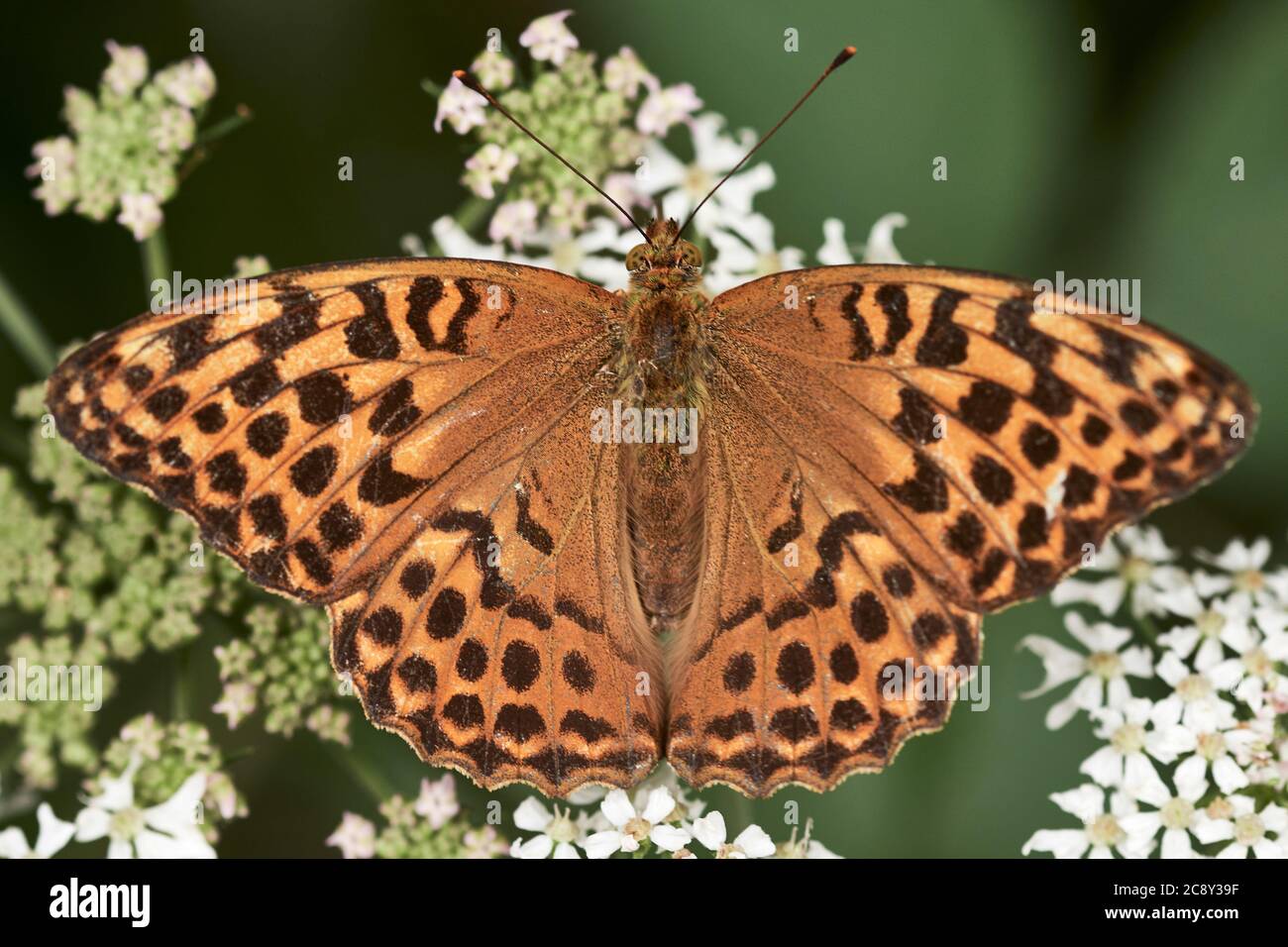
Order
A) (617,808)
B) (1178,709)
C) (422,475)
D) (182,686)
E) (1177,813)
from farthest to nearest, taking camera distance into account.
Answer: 1. (182,686)
2. (1178,709)
3. (1177,813)
4. (617,808)
5. (422,475)

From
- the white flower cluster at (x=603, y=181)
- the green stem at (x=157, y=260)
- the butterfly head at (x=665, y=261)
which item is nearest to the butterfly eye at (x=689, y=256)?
the butterfly head at (x=665, y=261)

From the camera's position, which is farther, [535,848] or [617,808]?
[535,848]

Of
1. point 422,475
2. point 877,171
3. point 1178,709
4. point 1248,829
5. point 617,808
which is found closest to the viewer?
point 422,475

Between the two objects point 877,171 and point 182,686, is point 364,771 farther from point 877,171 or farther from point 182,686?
point 877,171

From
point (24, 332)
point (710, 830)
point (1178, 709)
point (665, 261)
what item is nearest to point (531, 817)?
point (710, 830)

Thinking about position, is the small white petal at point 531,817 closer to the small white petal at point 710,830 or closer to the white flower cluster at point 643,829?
the white flower cluster at point 643,829

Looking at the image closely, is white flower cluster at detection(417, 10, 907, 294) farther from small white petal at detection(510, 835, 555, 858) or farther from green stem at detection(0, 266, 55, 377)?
small white petal at detection(510, 835, 555, 858)
